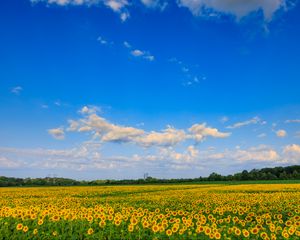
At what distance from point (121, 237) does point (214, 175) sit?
282ft

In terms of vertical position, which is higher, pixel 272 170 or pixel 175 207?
pixel 272 170

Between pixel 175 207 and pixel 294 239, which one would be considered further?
pixel 175 207

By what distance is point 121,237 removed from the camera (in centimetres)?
988

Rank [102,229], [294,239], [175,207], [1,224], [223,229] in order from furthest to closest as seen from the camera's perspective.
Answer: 1. [175,207]
2. [1,224]
3. [102,229]
4. [223,229]
5. [294,239]

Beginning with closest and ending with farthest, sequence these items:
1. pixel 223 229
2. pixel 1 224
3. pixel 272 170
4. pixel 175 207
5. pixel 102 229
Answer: pixel 223 229 < pixel 102 229 < pixel 1 224 < pixel 175 207 < pixel 272 170

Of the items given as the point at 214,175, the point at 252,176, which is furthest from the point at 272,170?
the point at 214,175

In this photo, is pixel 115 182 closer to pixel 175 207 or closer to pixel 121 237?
pixel 175 207

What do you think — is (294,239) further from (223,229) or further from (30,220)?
(30,220)

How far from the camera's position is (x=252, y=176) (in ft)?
300

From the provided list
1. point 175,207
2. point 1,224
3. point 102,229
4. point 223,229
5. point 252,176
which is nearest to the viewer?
point 223,229

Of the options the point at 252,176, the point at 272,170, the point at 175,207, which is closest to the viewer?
the point at 175,207

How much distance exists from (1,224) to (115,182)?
81.4m

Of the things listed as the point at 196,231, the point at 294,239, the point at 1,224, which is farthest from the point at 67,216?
the point at 294,239

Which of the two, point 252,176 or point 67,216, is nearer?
point 67,216
